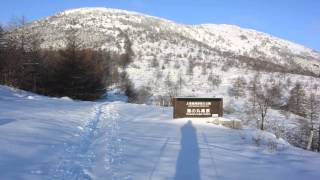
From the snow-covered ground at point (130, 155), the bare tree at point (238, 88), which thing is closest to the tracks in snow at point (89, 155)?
the snow-covered ground at point (130, 155)

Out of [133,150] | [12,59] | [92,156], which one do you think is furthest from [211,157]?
[12,59]

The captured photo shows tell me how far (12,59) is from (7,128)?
116 ft

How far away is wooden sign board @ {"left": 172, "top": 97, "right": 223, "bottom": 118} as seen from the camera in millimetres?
23703

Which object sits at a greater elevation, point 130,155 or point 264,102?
point 130,155

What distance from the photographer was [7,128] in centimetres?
1355

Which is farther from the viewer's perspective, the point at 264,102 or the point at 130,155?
the point at 264,102

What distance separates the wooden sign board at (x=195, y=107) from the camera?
2370 centimetres

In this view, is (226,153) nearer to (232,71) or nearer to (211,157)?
(211,157)

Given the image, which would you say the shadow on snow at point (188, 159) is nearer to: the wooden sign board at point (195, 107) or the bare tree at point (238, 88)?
the wooden sign board at point (195, 107)

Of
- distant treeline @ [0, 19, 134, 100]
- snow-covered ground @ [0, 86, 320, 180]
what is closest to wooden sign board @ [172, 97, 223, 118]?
snow-covered ground @ [0, 86, 320, 180]

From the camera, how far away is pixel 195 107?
23.8m

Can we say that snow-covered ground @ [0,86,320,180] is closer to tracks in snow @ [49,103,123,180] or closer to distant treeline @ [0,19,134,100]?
tracks in snow @ [49,103,123,180]

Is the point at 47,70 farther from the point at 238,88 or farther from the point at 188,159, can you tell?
the point at 238,88

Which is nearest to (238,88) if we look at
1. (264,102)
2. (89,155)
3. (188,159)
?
(264,102)
